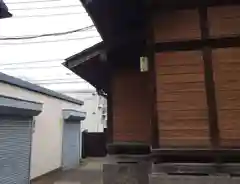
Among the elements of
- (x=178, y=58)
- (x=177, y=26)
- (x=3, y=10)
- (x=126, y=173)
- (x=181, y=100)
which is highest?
(x=3, y=10)

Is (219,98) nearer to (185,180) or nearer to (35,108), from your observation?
(185,180)

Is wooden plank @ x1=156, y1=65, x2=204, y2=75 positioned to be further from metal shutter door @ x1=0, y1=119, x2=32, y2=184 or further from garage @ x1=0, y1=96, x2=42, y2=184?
metal shutter door @ x1=0, y1=119, x2=32, y2=184

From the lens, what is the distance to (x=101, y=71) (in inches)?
372

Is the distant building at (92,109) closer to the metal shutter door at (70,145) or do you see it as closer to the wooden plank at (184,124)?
the metal shutter door at (70,145)

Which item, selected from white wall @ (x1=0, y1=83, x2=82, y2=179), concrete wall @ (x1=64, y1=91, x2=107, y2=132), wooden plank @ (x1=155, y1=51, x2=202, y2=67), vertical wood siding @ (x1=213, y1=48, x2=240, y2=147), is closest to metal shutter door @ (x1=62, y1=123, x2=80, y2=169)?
white wall @ (x1=0, y1=83, x2=82, y2=179)

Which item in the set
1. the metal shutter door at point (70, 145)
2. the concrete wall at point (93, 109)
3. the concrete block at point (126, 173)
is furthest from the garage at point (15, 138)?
the concrete wall at point (93, 109)

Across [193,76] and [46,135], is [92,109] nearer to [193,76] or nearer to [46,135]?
[46,135]

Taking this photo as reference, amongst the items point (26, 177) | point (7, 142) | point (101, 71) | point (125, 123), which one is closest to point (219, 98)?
point (125, 123)

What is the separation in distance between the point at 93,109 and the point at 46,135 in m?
11.6

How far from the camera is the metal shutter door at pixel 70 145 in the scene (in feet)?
57.9

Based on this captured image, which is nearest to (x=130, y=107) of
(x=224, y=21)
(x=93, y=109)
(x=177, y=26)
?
(x=177, y=26)

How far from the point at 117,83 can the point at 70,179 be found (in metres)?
7.31

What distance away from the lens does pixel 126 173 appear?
7.16 metres

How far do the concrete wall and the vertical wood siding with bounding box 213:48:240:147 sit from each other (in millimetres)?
21314
